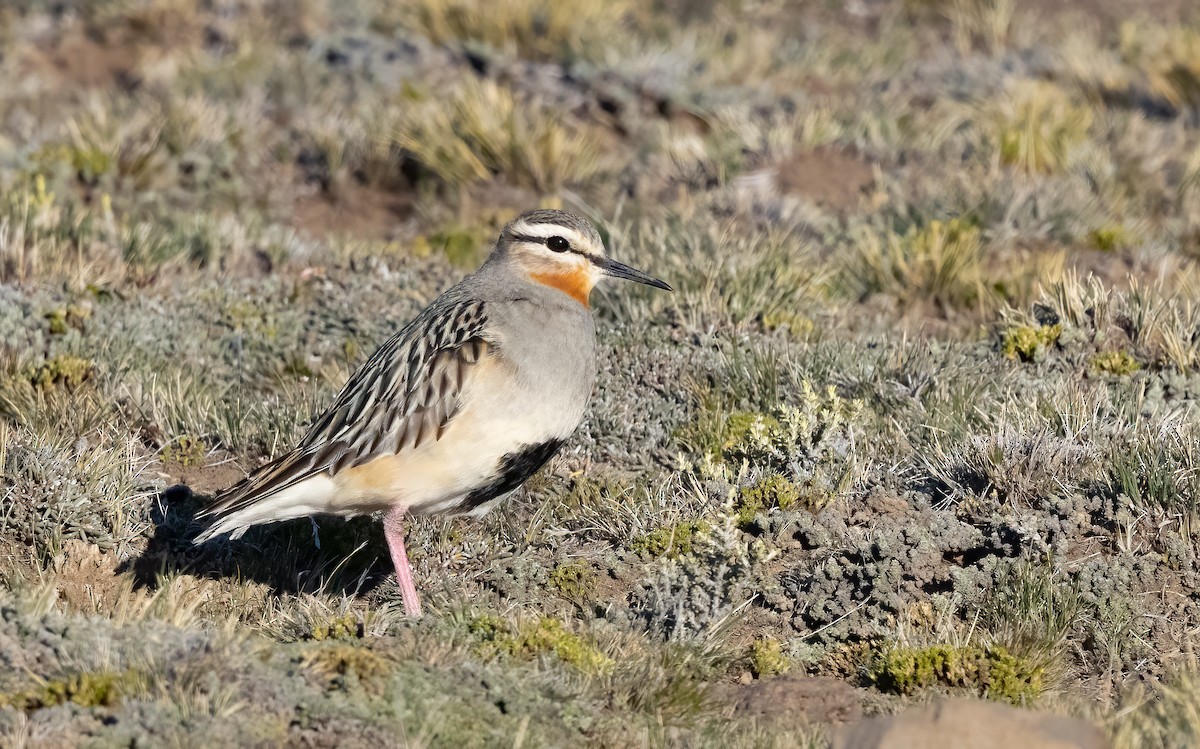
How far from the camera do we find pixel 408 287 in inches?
386

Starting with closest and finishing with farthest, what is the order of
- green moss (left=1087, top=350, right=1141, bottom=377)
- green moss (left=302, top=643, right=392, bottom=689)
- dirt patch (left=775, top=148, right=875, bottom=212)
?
green moss (left=302, top=643, right=392, bottom=689) < green moss (left=1087, top=350, right=1141, bottom=377) < dirt patch (left=775, top=148, right=875, bottom=212)

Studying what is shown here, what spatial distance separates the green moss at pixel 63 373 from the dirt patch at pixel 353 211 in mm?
3942

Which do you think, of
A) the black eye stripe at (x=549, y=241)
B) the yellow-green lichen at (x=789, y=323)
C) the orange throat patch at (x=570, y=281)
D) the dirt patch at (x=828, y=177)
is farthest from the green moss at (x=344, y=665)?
the dirt patch at (x=828, y=177)

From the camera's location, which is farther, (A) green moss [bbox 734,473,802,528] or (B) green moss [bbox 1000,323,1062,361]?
(B) green moss [bbox 1000,323,1062,361]

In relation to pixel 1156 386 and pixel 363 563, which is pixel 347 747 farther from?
pixel 1156 386

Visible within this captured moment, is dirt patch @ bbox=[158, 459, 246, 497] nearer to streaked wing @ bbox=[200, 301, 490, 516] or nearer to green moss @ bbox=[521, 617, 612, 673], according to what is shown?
streaked wing @ bbox=[200, 301, 490, 516]

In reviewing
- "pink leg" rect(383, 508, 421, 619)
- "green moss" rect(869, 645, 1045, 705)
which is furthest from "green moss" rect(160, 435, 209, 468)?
"green moss" rect(869, 645, 1045, 705)

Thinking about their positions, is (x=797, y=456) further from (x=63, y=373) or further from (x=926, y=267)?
(x=63, y=373)

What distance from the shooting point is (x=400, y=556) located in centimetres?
660

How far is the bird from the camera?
633cm

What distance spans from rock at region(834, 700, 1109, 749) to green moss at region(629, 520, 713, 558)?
1970 millimetres

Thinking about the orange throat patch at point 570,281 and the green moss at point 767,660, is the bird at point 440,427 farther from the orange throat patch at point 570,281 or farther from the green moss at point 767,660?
the green moss at point 767,660

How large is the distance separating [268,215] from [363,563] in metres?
5.51

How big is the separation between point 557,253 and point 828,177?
552 cm
